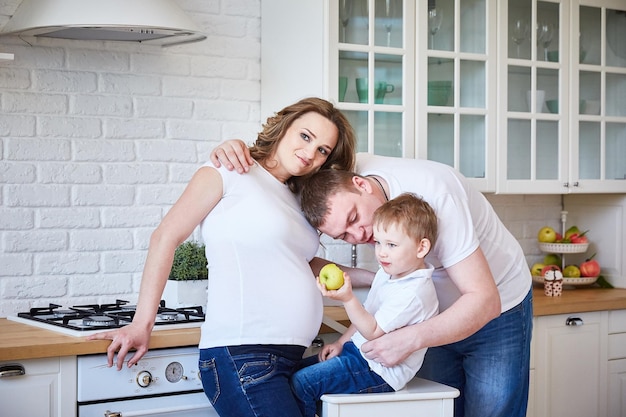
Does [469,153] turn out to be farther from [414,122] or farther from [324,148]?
[324,148]

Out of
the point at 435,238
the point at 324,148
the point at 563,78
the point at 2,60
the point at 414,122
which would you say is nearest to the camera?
the point at 435,238

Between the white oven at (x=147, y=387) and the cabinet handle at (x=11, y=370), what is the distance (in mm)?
156

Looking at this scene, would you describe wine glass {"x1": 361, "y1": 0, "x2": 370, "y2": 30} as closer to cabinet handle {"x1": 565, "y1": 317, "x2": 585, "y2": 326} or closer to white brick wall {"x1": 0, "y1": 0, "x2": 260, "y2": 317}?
white brick wall {"x1": 0, "y1": 0, "x2": 260, "y2": 317}

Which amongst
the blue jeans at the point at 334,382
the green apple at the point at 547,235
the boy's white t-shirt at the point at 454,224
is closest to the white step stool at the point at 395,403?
the blue jeans at the point at 334,382

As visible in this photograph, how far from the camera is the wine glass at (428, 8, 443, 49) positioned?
11.5 feet

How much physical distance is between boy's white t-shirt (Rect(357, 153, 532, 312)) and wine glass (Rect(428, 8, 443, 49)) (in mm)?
771

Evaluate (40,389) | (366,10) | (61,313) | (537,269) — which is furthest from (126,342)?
(537,269)

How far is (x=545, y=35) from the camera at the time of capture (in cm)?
384

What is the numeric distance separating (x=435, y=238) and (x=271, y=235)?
456mm

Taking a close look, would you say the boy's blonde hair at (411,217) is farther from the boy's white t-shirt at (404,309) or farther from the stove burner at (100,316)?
the stove burner at (100,316)

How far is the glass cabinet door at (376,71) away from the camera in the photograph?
331 cm

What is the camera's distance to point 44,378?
2.59m

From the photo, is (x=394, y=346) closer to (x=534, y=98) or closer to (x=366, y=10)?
(x=366, y=10)

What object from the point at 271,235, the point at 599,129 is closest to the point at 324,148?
the point at 271,235
